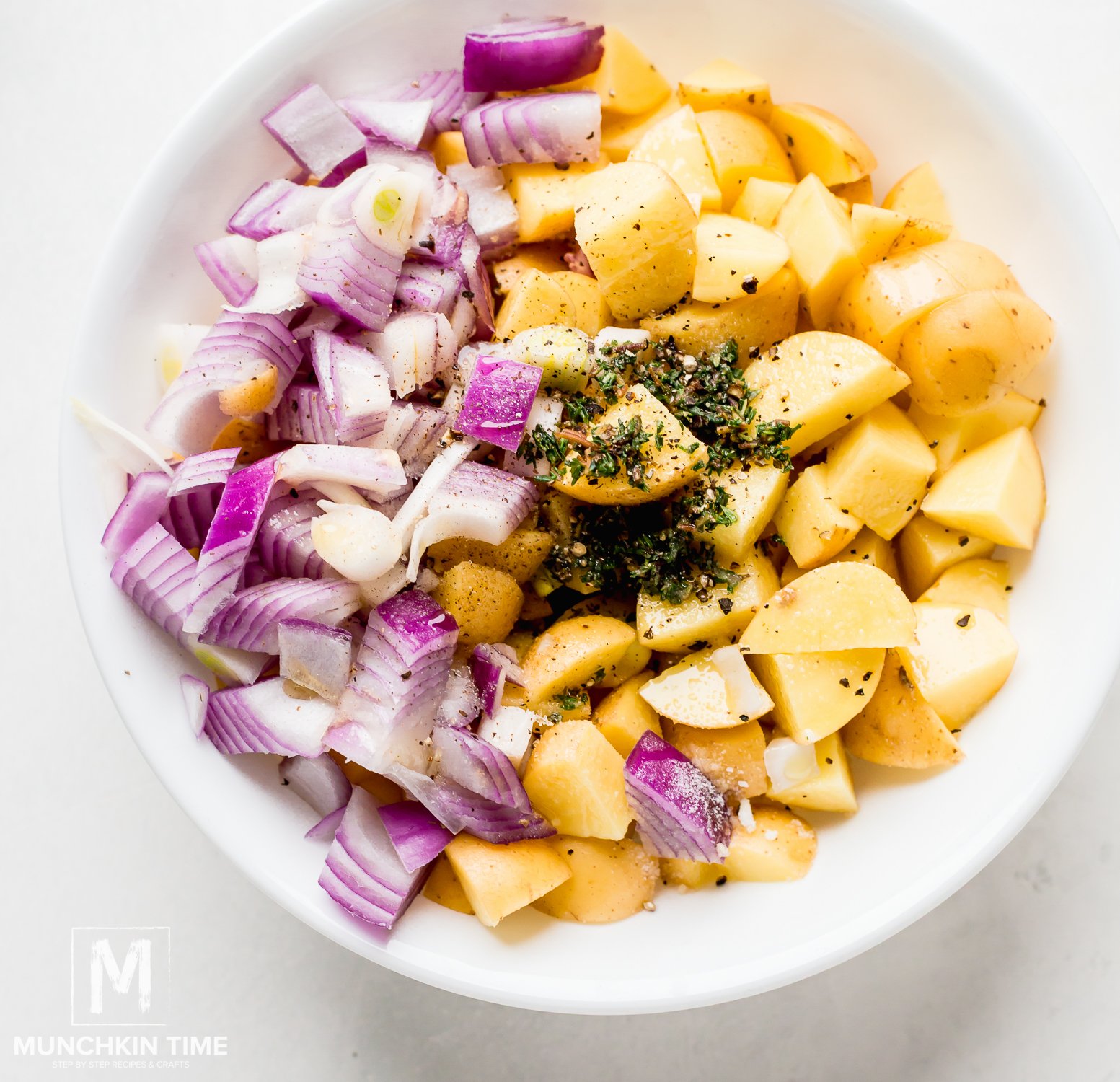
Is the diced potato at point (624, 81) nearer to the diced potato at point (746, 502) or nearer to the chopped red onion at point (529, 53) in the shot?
the chopped red onion at point (529, 53)

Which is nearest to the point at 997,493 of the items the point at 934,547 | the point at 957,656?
the point at 934,547

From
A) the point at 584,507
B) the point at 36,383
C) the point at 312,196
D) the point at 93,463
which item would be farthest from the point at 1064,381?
the point at 36,383

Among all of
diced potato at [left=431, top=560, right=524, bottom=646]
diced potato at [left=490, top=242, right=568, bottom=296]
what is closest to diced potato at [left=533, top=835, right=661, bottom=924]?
diced potato at [left=431, top=560, right=524, bottom=646]

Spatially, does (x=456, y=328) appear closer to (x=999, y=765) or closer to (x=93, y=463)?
(x=93, y=463)

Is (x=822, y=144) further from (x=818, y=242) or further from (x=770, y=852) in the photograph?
(x=770, y=852)

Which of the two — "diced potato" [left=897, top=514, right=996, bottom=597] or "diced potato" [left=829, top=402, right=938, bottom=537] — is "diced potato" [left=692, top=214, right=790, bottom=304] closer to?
"diced potato" [left=829, top=402, right=938, bottom=537]

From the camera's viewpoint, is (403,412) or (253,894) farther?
(253,894)
